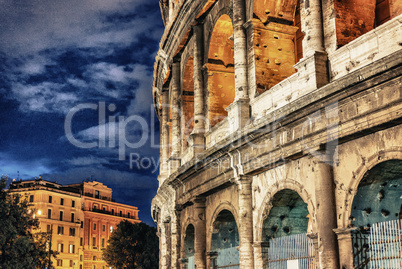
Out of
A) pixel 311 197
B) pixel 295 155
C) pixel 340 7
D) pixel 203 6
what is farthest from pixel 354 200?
pixel 203 6

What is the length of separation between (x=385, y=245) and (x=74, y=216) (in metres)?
53.9

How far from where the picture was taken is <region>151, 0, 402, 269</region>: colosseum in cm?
820

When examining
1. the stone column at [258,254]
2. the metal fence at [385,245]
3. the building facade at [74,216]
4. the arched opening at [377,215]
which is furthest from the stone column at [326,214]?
the building facade at [74,216]

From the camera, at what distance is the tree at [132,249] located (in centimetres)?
4344

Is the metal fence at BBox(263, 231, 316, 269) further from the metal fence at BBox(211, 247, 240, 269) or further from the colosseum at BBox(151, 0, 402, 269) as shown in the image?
the metal fence at BBox(211, 247, 240, 269)

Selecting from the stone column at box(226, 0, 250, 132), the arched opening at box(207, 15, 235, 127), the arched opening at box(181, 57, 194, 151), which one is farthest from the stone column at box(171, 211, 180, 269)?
the stone column at box(226, 0, 250, 132)

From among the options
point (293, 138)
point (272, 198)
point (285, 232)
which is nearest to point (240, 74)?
point (293, 138)

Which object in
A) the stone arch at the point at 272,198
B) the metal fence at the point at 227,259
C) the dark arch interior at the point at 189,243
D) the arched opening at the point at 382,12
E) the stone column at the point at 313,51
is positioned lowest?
the metal fence at the point at 227,259

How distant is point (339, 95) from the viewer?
843cm

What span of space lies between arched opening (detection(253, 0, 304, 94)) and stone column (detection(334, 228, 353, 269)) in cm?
448

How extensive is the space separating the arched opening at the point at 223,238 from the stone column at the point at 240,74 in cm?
283

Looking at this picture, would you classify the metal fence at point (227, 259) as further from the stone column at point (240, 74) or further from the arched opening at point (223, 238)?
the stone column at point (240, 74)

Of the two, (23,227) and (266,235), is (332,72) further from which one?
(23,227)

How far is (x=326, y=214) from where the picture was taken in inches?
344
